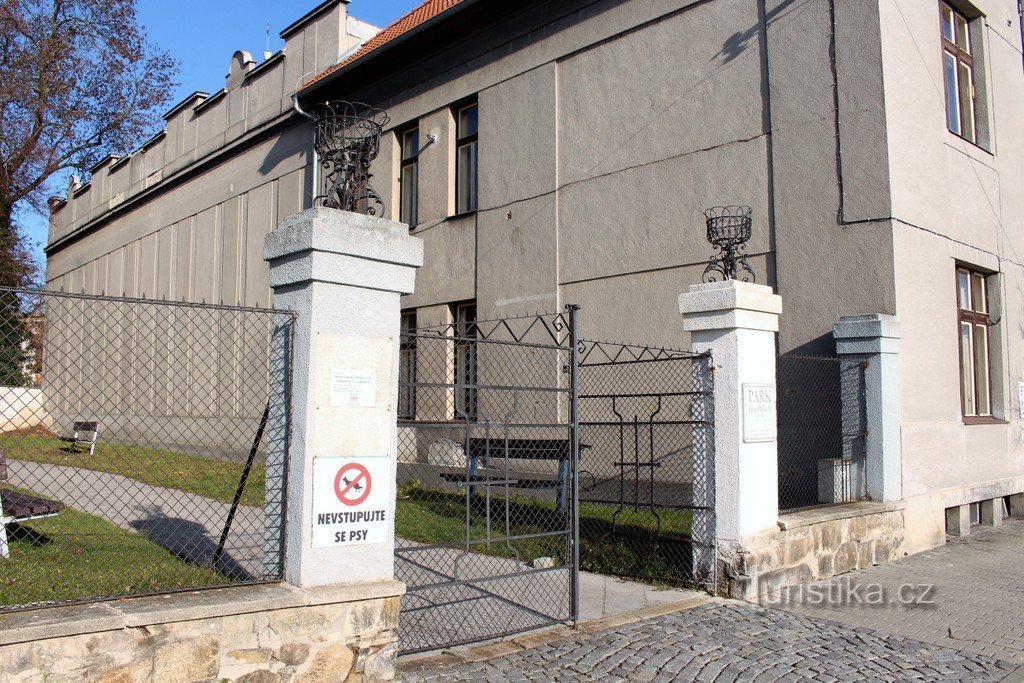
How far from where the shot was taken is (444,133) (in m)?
15.1

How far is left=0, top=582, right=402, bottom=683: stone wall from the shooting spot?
3.66m

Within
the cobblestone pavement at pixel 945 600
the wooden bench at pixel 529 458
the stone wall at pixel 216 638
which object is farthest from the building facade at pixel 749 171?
the stone wall at pixel 216 638

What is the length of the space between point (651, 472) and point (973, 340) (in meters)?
5.76

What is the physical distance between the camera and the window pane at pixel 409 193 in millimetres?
15720

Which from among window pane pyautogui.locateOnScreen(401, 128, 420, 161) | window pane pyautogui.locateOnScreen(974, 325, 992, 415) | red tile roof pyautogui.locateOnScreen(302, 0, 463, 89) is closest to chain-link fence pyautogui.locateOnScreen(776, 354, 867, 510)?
window pane pyautogui.locateOnScreen(974, 325, 992, 415)

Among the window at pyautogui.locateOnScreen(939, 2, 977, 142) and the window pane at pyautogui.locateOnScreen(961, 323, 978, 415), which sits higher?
the window at pyautogui.locateOnScreen(939, 2, 977, 142)

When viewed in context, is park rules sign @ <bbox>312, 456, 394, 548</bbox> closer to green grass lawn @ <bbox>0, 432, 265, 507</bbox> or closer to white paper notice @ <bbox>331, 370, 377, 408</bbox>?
white paper notice @ <bbox>331, 370, 377, 408</bbox>

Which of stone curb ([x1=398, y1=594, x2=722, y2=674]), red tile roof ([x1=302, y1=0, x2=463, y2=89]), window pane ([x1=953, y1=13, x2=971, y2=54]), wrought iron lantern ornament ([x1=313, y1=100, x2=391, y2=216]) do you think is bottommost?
stone curb ([x1=398, y1=594, x2=722, y2=674])

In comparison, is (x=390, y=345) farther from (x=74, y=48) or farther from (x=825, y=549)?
(x=74, y=48)

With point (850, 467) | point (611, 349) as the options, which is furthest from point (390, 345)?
point (611, 349)

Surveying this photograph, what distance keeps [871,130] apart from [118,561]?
8.84 m

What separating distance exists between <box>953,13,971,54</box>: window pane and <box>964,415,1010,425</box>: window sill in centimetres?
517

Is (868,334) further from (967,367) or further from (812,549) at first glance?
(967,367)

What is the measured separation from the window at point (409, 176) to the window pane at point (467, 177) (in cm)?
108
